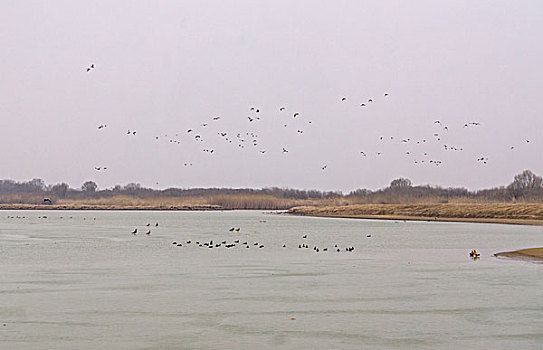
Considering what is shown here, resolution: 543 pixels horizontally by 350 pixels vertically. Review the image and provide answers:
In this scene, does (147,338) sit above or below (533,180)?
below

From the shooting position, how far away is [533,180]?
147 meters

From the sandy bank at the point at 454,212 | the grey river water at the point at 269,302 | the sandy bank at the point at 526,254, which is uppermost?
the sandy bank at the point at 454,212

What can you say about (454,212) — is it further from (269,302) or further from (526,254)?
(269,302)

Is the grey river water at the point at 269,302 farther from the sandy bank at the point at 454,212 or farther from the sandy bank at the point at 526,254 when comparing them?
the sandy bank at the point at 454,212

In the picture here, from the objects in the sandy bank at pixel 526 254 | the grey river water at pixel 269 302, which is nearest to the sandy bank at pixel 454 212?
the sandy bank at pixel 526 254

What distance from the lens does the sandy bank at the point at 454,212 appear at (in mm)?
83812

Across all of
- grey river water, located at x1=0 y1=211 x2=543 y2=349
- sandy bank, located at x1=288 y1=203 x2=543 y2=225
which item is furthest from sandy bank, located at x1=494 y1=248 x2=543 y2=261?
sandy bank, located at x1=288 y1=203 x2=543 y2=225

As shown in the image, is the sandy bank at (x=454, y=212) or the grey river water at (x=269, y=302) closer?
the grey river water at (x=269, y=302)

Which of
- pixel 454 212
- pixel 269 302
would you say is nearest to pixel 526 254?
pixel 269 302

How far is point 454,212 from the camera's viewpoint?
3807 inches

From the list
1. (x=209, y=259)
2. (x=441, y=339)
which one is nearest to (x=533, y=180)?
(x=209, y=259)

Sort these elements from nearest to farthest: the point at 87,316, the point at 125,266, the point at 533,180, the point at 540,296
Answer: the point at 87,316 < the point at 540,296 < the point at 125,266 < the point at 533,180

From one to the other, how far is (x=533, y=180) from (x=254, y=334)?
145636mm

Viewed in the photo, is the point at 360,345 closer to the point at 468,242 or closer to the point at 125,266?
the point at 125,266
